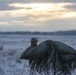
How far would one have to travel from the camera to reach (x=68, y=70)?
Result: 1264cm

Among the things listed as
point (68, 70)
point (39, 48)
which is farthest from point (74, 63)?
point (39, 48)

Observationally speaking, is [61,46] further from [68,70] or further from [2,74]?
[2,74]

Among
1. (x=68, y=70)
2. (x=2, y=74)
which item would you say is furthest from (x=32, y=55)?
(x=2, y=74)

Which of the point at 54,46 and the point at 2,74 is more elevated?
the point at 54,46

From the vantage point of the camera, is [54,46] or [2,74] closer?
[54,46]

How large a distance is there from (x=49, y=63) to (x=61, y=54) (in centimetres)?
43

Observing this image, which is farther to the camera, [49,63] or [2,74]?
[2,74]

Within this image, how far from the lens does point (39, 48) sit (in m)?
12.6

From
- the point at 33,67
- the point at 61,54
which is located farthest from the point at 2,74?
the point at 61,54

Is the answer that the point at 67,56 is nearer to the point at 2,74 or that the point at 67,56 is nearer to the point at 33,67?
the point at 33,67

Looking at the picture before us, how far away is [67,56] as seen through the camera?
12500 millimetres

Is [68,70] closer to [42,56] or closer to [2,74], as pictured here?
[42,56]

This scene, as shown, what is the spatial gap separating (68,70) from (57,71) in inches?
13.5

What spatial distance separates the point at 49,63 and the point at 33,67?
0.68 m
